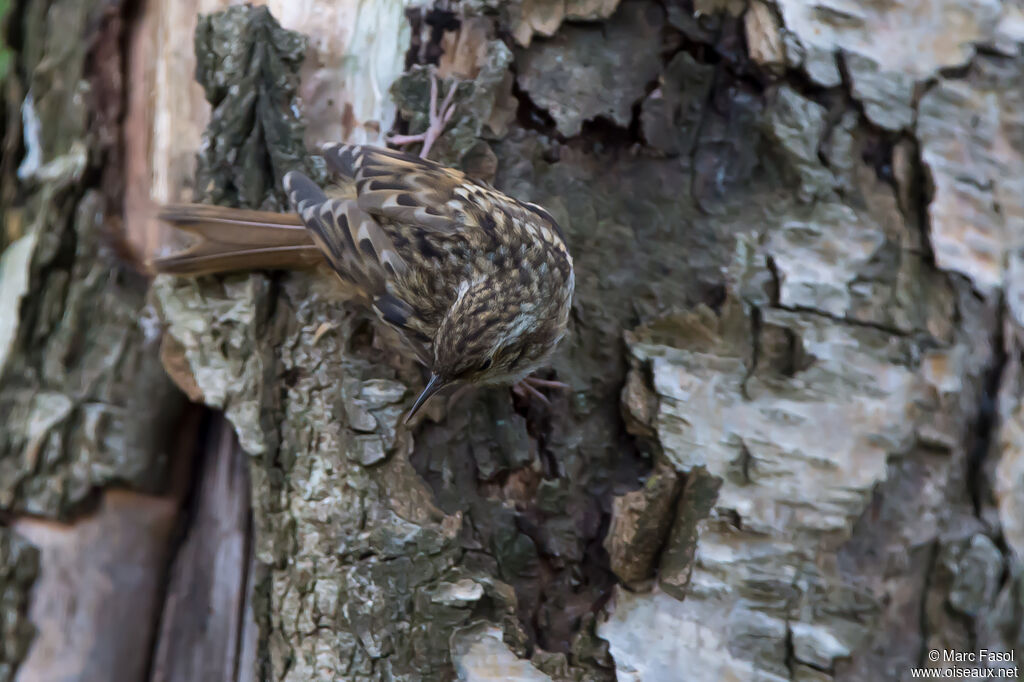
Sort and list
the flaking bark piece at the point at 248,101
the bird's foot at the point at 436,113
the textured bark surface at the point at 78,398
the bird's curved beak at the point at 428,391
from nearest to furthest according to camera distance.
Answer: the bird's curved beak at the point at 428,391 → the bird's foot at the point at 436,113 → the flaking bark piece at the point at 248,101 → the textured bark surface at the point at 78,398

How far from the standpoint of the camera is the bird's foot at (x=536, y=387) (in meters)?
2.22

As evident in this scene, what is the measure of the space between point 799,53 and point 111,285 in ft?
7.30

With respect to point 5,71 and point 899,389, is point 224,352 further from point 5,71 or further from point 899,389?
point 899,389

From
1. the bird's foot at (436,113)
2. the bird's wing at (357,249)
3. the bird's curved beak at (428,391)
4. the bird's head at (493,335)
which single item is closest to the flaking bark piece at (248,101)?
the bird's wing at (357,249)

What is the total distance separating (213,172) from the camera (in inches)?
92.7

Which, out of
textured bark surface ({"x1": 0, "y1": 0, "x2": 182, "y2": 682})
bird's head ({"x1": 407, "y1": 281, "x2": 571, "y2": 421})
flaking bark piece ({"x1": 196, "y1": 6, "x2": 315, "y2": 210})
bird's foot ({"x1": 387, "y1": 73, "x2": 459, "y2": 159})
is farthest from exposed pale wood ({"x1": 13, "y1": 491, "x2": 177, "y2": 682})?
bird's foot ({"x1": 387, "y1": 73, "x2": 459, "y2": 159})

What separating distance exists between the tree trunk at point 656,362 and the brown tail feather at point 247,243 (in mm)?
53

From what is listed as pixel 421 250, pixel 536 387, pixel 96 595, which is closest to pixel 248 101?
pixel 421 250

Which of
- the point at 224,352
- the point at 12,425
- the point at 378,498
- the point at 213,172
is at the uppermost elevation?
the point at 213,172

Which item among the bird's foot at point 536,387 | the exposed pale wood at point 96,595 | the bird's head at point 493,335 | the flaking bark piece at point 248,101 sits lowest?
the exposed pale wood at point 96,595

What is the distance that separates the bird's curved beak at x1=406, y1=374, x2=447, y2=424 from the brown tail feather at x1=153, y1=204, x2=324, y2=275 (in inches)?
20.1

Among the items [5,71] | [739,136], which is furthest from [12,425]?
[739,136]

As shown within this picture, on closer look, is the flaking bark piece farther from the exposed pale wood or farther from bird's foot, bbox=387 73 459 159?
the exposed pale wood

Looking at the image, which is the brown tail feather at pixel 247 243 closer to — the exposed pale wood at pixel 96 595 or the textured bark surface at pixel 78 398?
the textured bark surface at pixel 78 398
